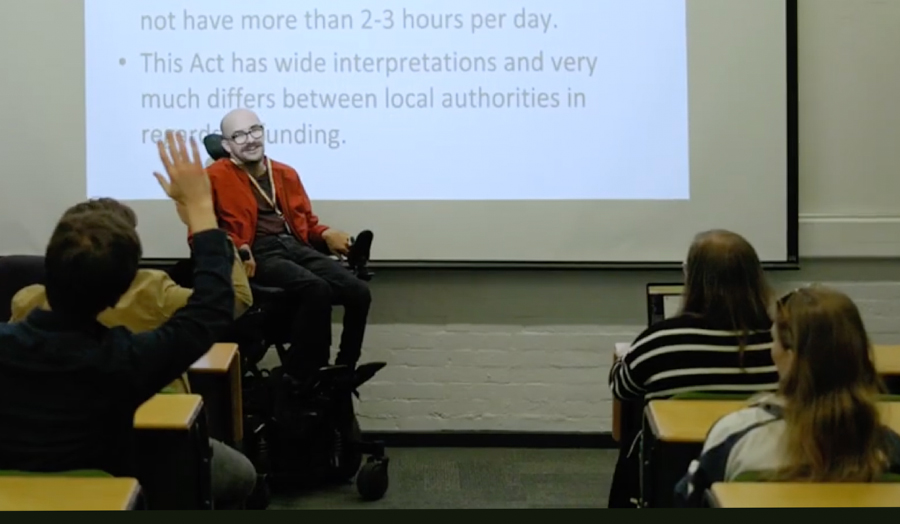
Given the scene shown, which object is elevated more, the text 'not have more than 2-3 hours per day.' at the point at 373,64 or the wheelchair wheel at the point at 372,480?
the text 'not have more than 2-3 hours per day.' at the point at 373,64

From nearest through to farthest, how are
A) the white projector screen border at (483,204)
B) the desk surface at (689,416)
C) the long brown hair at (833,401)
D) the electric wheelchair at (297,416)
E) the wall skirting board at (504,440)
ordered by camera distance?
the long brown hair at (833,401), the desk surface at (689,416), the electric wheelchair at (297,416), the white projector screen border at (483,204), the wall skirting board at (504,440)

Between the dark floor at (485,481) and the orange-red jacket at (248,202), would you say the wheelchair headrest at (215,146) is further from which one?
the dark floor at (485,481)

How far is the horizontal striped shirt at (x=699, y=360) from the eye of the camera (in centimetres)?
263

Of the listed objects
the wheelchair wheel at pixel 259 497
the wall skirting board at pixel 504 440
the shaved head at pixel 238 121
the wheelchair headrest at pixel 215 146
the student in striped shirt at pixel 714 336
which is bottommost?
the wall skirting board at pixel 504 440

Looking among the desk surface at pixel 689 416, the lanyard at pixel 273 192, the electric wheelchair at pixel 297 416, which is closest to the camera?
the desk surface at pixel 689 416

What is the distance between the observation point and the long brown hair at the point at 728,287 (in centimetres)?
268

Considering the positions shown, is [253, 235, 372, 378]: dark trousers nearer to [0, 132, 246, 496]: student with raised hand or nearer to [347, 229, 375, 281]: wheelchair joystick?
[347, 229, 375, 281]: wheelchair joystick

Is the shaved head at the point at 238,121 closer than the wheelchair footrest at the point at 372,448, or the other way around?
the wheelchair footrest at the point at 372,448

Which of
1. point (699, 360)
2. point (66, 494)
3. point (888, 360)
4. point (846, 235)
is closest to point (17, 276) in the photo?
point (66, 494)

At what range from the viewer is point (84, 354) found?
79.1 inches

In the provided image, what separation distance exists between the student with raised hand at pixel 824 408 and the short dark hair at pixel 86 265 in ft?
3.87

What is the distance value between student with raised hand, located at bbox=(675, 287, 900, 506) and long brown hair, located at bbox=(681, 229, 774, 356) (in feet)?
2.38

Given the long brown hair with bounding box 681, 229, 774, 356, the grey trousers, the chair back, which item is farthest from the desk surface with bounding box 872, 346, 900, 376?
the chair back

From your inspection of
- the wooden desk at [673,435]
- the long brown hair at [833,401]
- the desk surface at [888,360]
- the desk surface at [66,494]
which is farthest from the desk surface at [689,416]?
the desk surface at [66,494]
